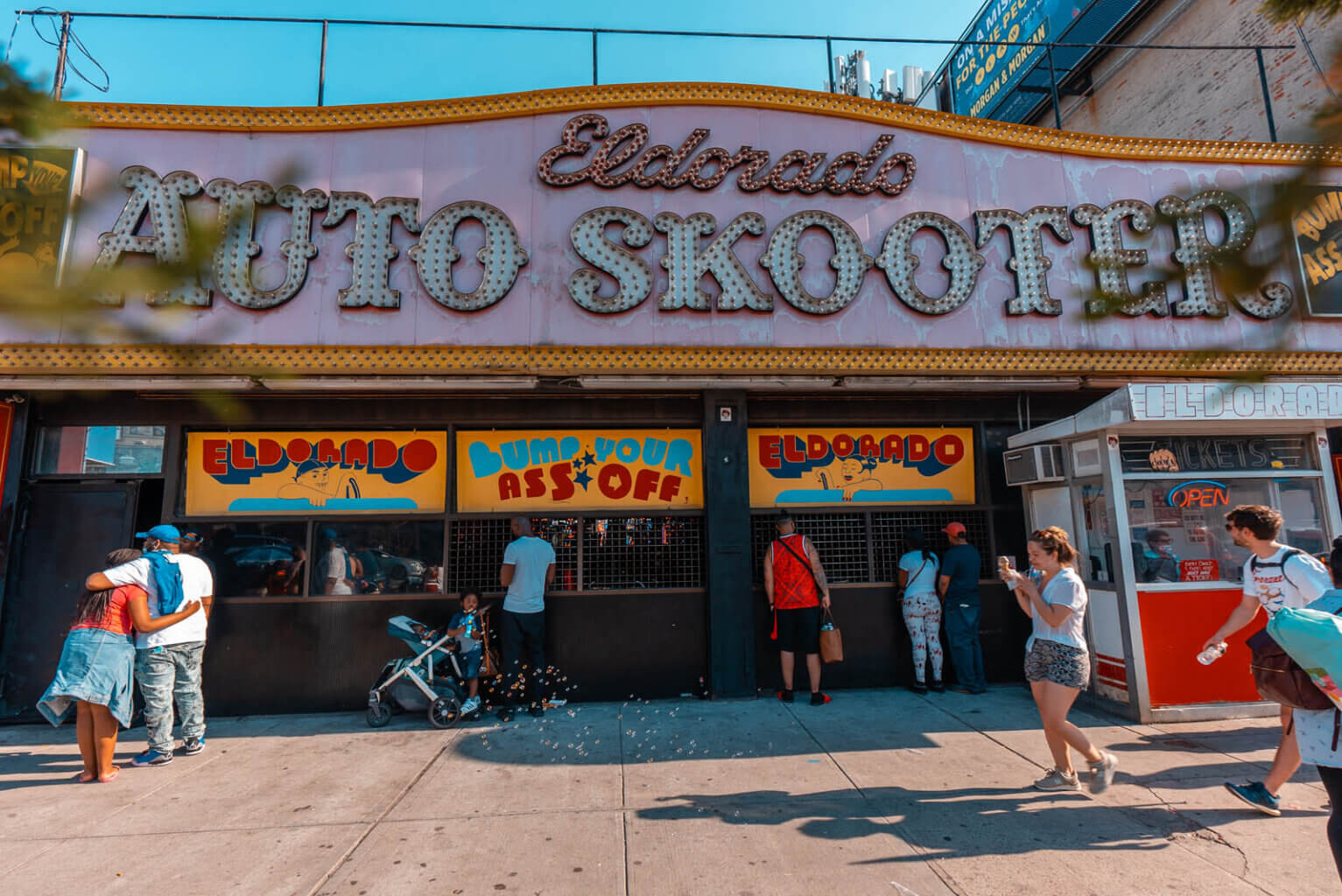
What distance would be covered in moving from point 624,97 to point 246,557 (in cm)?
638

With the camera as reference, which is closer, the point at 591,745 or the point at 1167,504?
the point at 591,745

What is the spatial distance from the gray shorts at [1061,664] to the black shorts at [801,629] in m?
2.60

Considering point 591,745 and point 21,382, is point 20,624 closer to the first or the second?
point 21,382

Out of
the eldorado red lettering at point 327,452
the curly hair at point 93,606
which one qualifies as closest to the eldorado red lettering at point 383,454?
the eldorado red lettering at point 327,452

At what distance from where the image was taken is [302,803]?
4789 mm

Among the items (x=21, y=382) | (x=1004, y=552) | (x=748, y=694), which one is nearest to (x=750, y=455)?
(x=748, y=694)

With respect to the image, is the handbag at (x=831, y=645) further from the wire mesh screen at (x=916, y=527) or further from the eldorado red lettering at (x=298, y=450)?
the eldorado red lettering at (x=298, y=450)

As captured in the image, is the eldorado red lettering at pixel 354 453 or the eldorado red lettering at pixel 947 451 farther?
the eldorado red lettering at pixel 947 451

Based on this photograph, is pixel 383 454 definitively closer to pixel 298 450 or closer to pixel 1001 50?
pixel 298 450

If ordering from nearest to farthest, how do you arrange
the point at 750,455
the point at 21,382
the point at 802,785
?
1. the point at 802,785
2. the point at 21,382
3. the point at 750,455

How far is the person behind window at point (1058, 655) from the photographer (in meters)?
4.53

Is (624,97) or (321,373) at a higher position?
(624,97)

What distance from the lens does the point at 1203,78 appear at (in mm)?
11500

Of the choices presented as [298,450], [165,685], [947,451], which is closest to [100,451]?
[298,450]
